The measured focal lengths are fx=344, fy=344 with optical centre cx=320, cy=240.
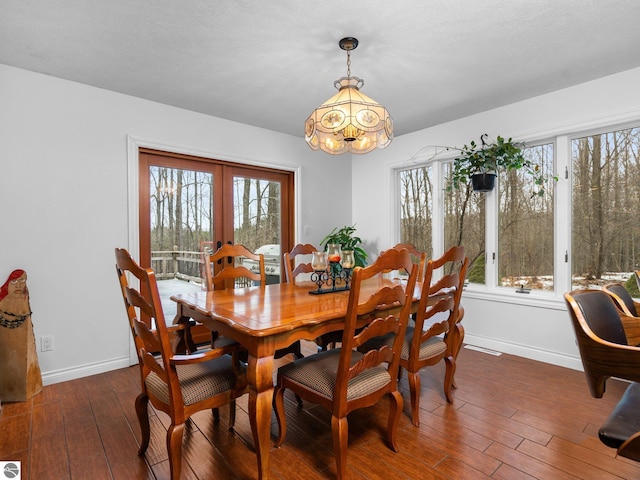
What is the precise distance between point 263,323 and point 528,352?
111 inches

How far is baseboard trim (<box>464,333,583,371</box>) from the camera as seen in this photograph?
294 cm

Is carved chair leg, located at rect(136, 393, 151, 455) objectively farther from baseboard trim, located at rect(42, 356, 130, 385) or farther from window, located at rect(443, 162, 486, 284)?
window, located at rect(443, 162, 486, 284)

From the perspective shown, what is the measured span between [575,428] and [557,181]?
6.76ft

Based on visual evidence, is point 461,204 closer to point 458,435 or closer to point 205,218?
point 458,435

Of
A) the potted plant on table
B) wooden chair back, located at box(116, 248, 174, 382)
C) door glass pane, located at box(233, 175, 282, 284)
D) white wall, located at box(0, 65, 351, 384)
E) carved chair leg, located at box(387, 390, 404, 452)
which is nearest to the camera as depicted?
wooden chair back, located at box(116, 248, 174, 382)

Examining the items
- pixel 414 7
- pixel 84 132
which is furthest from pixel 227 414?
pixel 414 7

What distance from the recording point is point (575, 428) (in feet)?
6.61

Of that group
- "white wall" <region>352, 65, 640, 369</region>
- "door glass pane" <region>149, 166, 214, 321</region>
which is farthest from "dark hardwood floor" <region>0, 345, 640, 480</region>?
"door glass pane" <region>149, 166, 214, 321</region>

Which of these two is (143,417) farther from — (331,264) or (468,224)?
(468,224)

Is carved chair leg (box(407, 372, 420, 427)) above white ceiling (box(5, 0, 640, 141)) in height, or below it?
below

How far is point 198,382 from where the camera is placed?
1.58m

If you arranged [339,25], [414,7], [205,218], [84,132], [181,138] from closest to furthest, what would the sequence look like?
1. [414,7]
2. [339,25]
3. [84,132]
4. [181,138]
5. [205,218]

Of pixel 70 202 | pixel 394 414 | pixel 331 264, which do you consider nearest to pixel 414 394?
pixel 394 414

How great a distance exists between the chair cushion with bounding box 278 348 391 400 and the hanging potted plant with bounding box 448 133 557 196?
238 centimetres
